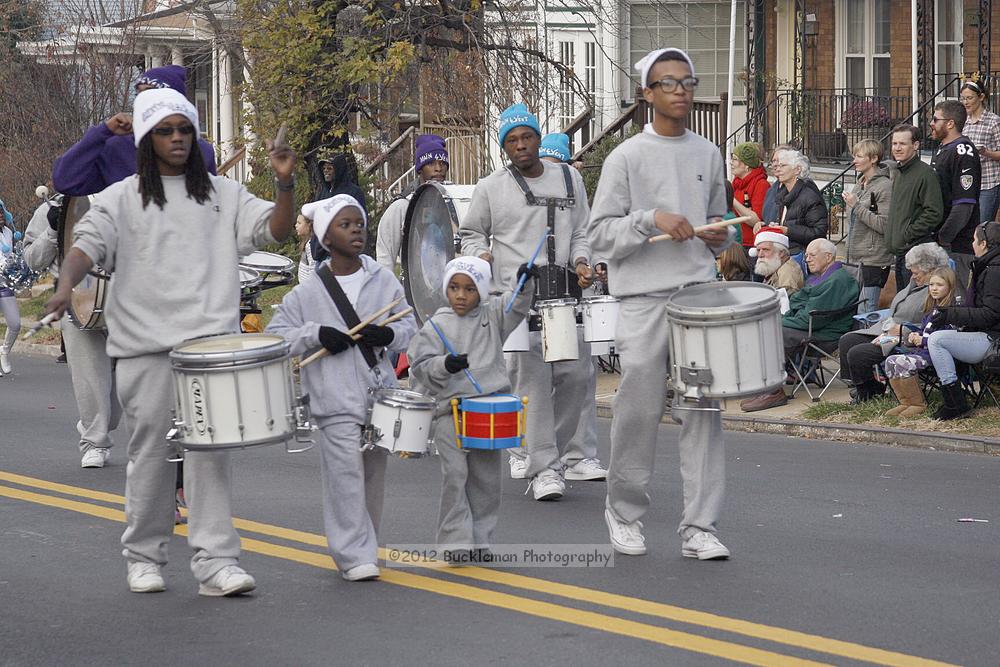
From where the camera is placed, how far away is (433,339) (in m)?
7.82

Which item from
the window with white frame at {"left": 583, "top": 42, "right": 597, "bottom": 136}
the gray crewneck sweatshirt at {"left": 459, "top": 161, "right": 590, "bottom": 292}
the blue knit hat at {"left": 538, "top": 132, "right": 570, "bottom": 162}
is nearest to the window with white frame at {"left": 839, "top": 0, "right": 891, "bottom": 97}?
the window with white frame at {"left": 583, "top": 42, "right": 597, "bottom": 136}

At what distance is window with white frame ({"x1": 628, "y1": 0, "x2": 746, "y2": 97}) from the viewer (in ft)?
90.6

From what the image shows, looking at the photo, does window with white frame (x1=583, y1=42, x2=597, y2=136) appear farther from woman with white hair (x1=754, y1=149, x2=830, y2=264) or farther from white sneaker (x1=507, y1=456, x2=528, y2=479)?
white sneaker (x1=507, y1=456, x2=528, y2=479)

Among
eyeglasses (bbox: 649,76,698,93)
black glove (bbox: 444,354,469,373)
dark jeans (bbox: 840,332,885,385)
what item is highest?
eyeglasses (bbox: 649,76,698,93)

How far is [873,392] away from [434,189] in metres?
3.97

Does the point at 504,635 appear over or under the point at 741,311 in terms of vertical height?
under

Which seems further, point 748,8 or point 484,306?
point 748,8

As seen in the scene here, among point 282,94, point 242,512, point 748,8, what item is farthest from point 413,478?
point 748,8

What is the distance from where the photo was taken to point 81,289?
32.5ft

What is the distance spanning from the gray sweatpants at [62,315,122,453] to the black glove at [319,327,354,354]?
3.49m

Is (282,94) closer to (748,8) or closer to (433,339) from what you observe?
(748,8)

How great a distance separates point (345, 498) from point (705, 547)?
171 cm

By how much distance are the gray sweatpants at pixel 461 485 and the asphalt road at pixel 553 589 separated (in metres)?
0.18

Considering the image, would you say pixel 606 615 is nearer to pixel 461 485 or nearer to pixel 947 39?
pixel 461 485
